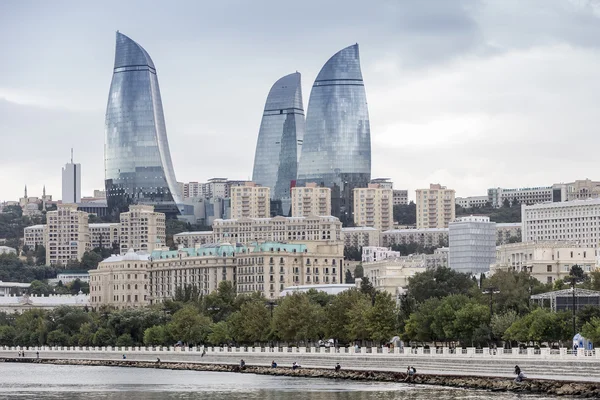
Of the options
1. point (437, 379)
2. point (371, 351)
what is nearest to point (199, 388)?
point (371, 351)

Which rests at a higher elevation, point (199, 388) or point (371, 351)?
point (371, 351)

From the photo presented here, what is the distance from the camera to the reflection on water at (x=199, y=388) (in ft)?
320

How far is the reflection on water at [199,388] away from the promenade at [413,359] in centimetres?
319

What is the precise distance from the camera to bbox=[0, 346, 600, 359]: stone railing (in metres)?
95.7

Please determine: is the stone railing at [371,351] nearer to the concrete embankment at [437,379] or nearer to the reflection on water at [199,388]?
the concrete embankment at [437,379]

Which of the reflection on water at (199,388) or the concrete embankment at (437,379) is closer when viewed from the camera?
the concrete embankment at (437,379)

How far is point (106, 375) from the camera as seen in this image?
139500 millimetres

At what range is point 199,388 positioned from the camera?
11162 centimetres

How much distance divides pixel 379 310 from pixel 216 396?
32.6 metres

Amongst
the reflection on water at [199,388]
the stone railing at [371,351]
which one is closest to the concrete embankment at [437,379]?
the reflection on water at [199,388]

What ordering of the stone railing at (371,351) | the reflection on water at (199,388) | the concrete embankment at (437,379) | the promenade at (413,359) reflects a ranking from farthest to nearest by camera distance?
the reflection on water at (199,388), the stone railing at (371,351), the promenade at (413,359), the concrete embankment at (437,379)

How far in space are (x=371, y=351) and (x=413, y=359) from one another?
1278 centimetres

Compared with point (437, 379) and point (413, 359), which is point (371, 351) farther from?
point (437, 379)

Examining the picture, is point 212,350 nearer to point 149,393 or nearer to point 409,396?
point 149,393
